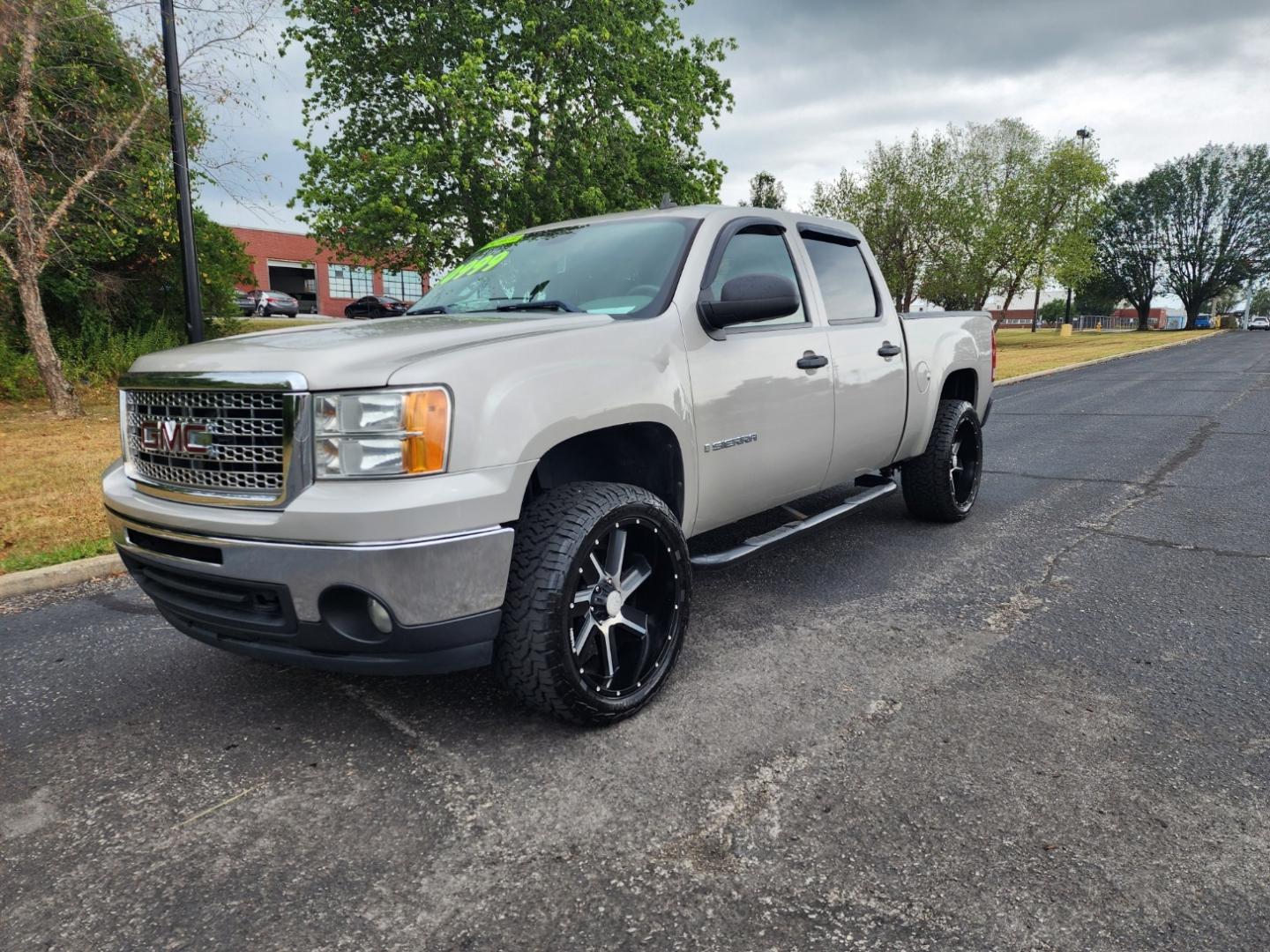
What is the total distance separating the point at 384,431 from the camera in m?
2.38

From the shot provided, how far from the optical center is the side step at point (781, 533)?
3.44 metres

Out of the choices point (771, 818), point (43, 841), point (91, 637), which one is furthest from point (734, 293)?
point (91, 637)

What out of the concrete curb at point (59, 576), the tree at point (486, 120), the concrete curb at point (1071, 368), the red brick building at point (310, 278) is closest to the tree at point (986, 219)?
the concrete curb at point (1071, 368)

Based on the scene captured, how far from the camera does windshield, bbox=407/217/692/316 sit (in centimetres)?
347

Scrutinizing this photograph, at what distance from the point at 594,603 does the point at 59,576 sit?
357 cm

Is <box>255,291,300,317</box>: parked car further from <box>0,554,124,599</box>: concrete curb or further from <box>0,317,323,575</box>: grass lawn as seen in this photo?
<box>0,554,124,599</box>: concrete curb

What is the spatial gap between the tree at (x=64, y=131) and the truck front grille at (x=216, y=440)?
9891mm

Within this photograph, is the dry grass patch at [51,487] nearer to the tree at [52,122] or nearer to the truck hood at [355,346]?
the tree at [52,122]

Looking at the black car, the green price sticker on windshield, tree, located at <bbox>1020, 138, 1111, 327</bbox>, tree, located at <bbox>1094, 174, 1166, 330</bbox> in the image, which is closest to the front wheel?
the green price sticker on windshield

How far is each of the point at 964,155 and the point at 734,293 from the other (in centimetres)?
4520

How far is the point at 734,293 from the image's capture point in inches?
128

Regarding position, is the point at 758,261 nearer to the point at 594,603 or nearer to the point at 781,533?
the point at 781,533

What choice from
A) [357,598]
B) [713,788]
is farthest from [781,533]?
[357,598]

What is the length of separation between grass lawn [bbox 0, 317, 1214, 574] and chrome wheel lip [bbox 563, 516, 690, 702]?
3694 millimetres
